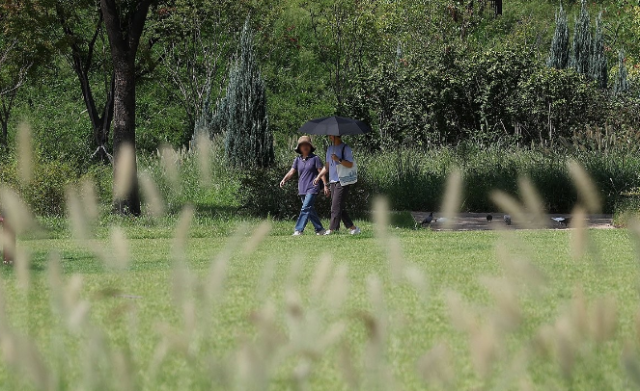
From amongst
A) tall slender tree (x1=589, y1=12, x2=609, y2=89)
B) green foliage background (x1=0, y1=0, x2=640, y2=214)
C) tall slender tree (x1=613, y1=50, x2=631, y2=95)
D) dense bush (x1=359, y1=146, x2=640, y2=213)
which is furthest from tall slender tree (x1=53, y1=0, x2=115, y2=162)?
tall slender tree (x1=613, y1=50, x2=631, y2=95)

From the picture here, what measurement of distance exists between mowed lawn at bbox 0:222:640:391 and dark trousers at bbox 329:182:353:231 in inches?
27.7

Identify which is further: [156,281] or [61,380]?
[156,281]

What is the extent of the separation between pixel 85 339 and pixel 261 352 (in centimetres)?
339

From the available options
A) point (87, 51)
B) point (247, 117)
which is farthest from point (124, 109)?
point (87, 51)

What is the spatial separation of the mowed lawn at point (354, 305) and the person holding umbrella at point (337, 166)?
747mm

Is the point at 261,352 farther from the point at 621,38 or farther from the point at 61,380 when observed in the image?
the point at 621,38

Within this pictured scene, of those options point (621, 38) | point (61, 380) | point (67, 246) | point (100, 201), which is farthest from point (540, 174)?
point (621, 38)

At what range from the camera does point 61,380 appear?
4.58m

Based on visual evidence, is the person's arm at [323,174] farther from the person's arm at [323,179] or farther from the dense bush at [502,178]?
the dense bush at [502,178]

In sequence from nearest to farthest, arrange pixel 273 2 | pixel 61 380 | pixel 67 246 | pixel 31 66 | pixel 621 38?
pixel 61 380, pixel 67 246, pixel 31 66, pixel 273 2, pixel 621 38

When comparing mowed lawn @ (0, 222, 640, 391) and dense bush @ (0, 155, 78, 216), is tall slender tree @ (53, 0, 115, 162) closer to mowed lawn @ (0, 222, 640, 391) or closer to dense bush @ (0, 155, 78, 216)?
dense bush @ (0, 155, 78, 216)

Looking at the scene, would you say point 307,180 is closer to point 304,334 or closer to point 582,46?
point 304,334

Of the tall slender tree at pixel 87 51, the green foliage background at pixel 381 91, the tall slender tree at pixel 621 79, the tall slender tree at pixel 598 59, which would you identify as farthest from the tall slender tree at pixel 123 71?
the tall slender tree at pixel 598 59

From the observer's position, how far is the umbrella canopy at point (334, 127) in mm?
15745
